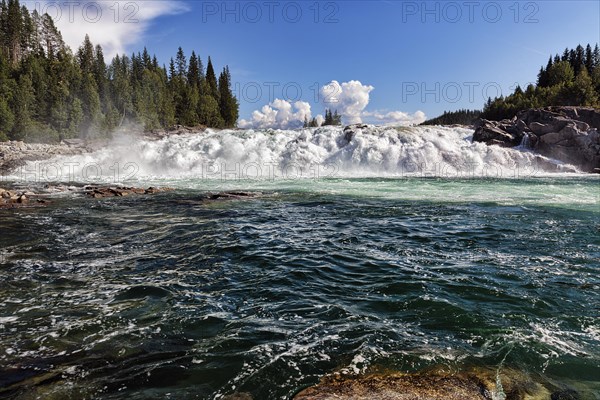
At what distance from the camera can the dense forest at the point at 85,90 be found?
6869 centimetres

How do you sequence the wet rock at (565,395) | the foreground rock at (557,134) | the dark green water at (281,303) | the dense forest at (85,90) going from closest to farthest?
1. the wet rock at (565,395)
2. the dark green water at (281,303)
3. the foreground rock at (557,134)
4. the dense forest at (85,90)

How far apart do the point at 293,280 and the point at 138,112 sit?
86.0 meters

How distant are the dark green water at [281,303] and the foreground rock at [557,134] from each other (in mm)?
33436

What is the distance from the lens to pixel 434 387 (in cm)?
403

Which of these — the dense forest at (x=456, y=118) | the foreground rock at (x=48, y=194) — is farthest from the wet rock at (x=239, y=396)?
the dense forest at (x=456, y=118)

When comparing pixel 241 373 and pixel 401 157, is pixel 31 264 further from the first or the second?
pixel 401 157

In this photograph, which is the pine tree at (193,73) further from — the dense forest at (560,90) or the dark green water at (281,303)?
the dark green water at (281,303)

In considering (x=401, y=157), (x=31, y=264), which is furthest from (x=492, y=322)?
(x=401, y=157)

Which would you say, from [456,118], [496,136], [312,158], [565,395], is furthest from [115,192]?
[456,118]

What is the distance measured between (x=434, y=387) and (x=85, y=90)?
91.0 m

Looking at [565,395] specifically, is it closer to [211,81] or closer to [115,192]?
[115,192]

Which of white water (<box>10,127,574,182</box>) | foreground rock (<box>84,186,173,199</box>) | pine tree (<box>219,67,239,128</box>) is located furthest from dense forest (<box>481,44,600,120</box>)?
foreground rock (<box>84,186,173,199</box>)

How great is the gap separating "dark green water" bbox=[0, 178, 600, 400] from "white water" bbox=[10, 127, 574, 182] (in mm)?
25170

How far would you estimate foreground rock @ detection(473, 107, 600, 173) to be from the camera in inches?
1625
